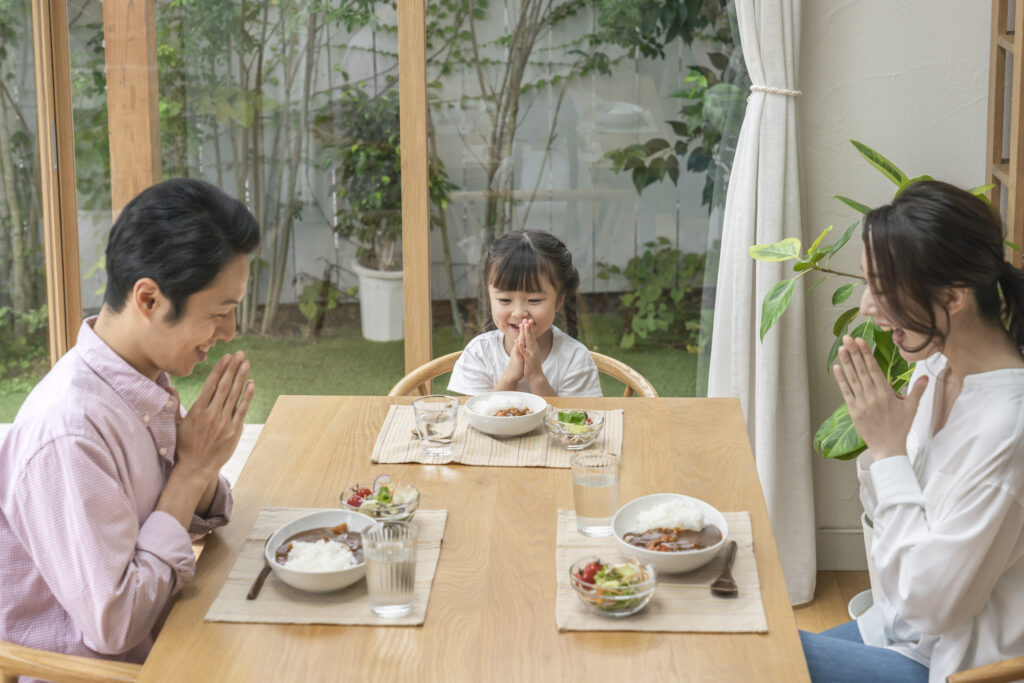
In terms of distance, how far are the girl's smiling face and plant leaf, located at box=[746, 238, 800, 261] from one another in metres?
0.60

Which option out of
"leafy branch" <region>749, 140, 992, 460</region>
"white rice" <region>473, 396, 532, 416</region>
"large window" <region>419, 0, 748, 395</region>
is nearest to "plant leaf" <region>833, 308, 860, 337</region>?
"leafy branch" <region>749, 140, 992, 460</region>

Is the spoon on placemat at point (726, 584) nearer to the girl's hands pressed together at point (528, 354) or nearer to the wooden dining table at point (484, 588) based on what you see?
the wooden dining table at point (484, 588)

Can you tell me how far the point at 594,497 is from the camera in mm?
1666

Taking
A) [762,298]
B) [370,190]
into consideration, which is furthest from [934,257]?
[370,190]

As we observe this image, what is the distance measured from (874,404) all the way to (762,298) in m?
1.50

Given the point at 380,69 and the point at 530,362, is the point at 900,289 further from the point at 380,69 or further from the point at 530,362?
the point at 380,69

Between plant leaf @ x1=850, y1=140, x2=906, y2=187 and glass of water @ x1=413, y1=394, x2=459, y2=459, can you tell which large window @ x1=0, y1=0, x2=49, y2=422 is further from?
plant leaf @ x1=850, y1=140, x2=906, y2=187

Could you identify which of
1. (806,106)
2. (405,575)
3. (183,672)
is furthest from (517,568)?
(806,106)

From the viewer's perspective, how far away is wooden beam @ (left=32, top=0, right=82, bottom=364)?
3.39 m

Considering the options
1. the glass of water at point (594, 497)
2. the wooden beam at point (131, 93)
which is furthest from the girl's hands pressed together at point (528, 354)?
the wooden beam at point (131, 93)

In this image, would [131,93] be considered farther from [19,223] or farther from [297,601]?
[297,601]

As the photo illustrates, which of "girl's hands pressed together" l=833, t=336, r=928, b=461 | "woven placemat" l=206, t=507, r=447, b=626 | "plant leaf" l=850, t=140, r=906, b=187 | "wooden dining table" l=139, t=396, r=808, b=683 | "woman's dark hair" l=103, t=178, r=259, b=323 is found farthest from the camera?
"plant leaf" l=850, t=140, r=906, b=187

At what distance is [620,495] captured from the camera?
1.82 meters

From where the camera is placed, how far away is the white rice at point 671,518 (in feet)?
5.31
